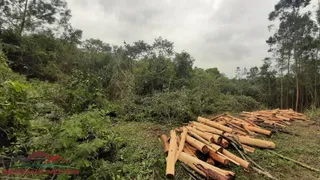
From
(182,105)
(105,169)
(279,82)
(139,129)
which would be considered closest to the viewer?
(105,169)

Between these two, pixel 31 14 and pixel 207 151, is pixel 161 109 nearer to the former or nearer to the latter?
pixel 207 151

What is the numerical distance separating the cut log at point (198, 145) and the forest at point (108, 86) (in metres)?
0.67

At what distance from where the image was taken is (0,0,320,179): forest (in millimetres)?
2518

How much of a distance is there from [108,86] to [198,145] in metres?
7.18

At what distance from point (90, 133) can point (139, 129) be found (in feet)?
8.44

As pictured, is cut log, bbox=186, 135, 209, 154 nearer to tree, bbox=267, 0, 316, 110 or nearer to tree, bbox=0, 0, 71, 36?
tree, bbox=0, 0, 71, 36

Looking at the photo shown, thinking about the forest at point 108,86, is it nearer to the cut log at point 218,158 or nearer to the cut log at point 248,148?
the cut log at point 218,158

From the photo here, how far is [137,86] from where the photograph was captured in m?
9.28

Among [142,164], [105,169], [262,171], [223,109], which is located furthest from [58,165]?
[223,109]

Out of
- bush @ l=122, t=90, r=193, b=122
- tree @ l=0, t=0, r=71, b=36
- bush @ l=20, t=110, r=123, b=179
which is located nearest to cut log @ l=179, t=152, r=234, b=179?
bush @ l=20, t=110, r=123, b=179

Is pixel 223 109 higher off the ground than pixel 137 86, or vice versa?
pixel 137 86

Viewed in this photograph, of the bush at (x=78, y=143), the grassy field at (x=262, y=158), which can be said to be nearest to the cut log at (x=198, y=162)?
the grassy field at (x=262, y=158)

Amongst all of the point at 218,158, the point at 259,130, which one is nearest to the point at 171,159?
the point at 218,158

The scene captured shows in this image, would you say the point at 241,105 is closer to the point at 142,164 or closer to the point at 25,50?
the point at 142,164
